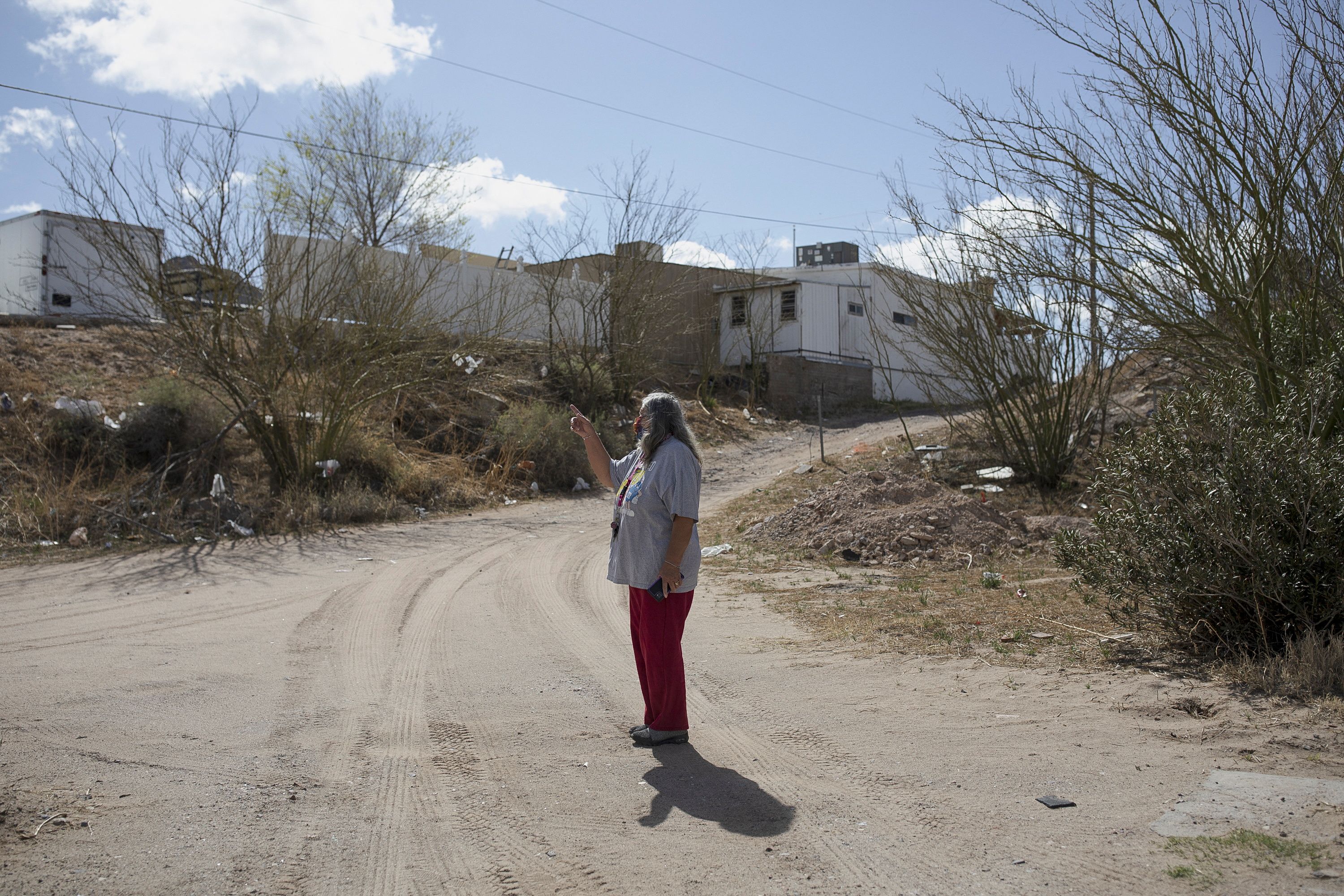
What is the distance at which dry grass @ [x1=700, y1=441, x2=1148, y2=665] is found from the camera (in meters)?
6.34

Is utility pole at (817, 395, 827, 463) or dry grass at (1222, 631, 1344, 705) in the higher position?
utility pole at (817, 395, 827, 463)

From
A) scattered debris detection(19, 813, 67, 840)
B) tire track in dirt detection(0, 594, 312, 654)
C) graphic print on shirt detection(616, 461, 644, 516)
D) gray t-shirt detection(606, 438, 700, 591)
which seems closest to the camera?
scattered debris detection(19, 813, 67, 840)

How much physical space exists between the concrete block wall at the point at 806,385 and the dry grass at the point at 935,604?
736 inches

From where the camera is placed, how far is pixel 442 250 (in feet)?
70.6

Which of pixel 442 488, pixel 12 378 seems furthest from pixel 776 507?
pixel 12 378

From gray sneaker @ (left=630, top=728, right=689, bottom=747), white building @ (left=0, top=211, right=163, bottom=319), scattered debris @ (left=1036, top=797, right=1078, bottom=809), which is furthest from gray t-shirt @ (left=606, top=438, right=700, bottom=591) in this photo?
white building @ (left=0, top=211, right=163, bottom=319)

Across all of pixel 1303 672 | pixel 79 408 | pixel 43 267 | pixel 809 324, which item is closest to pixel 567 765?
pixel 1303 672

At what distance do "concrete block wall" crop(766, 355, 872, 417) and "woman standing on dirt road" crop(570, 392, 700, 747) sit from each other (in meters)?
26.3

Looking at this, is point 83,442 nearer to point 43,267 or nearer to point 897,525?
point 43,267

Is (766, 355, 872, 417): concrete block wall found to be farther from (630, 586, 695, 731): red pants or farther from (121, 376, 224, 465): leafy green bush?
(630, 586, 695, 731): red pants

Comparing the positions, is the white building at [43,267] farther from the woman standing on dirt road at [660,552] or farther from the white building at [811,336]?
the white building at [811,336]

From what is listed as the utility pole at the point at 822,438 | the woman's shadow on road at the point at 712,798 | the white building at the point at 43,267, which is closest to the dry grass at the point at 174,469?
the white building at the point at 43,267

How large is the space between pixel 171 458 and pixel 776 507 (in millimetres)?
9969

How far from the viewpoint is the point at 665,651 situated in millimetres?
4590
